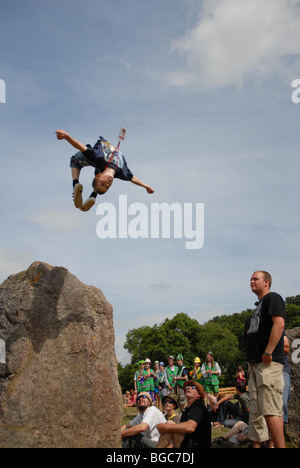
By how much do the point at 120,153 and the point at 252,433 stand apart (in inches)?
191

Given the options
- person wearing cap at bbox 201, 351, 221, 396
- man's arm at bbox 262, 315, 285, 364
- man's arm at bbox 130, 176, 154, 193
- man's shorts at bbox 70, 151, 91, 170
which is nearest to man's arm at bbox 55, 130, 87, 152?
man's shorts at bbox 70, 151, 91, 170

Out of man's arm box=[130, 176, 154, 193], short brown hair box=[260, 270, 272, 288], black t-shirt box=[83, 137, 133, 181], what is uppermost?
black t-shirt box=[83, 137, 133, 181]

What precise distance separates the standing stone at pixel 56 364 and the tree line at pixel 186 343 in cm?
4933

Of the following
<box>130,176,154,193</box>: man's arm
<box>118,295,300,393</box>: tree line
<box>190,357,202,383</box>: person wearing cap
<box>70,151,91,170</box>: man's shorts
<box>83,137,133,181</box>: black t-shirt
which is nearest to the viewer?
<box>83,137,133,181</box>: black t-shirt

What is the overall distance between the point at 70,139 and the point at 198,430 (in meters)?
4.95

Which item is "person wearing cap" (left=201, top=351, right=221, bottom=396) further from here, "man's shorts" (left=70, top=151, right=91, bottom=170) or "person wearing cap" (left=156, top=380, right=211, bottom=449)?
"man's shorts" (left=70, top=151, right=91, bottom=170)

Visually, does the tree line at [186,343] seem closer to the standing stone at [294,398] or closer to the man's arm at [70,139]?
the standing stone at [294,398]

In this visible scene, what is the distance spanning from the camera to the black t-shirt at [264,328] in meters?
6.09

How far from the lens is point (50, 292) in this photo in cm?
757

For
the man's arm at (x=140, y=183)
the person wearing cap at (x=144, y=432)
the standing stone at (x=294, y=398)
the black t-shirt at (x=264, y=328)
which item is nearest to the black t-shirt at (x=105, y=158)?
the man's arm at (x=140, y=183)

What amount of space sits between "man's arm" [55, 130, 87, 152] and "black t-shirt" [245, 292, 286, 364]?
147 inches

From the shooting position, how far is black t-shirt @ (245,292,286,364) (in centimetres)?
609
